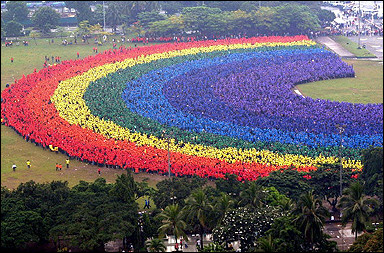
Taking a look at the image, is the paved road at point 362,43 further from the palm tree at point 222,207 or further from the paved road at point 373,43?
the palm tree at point 222,207

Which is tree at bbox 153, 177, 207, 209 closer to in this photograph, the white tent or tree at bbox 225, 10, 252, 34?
tree at bbox 225, 10, 252, 34

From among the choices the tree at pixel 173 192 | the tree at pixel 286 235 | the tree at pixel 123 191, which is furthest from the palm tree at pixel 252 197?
the tree at pixel 123 191

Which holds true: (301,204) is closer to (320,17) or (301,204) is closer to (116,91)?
(116,91)

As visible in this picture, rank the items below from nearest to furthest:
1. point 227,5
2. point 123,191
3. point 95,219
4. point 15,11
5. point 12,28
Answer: point 95,219 < point 123,191 < point 12,28 < point 15,11 < point 227,5

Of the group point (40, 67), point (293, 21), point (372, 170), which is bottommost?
point (372, 170)

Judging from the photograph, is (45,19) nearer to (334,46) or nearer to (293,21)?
(293,21)

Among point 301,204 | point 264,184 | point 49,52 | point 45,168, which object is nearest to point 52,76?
point 49,52

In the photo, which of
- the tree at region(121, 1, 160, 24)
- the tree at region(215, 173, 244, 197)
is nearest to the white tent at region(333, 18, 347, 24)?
the tree at region(121, 1, 160, 24)

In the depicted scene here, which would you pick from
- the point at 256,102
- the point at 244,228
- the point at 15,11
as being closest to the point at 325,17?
the point at 15,11
